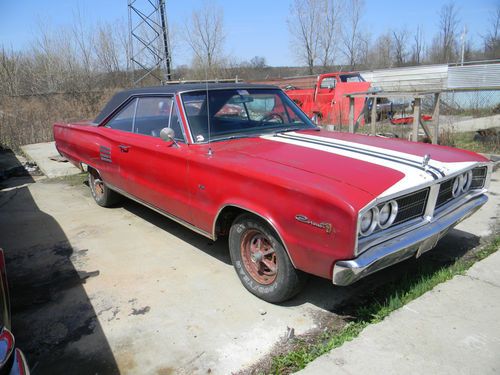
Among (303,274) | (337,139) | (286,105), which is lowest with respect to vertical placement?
(303,274)

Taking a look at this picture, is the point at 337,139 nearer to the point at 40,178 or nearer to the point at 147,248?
the point at 147,248

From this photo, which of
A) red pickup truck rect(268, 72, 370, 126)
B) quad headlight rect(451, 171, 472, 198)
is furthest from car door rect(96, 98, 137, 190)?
red pickup truck rect(268, 72, 370, 126)

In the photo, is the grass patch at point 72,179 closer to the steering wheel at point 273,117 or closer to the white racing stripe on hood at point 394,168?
the steering wheel at point 273,117

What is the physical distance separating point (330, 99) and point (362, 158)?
10.6 meters

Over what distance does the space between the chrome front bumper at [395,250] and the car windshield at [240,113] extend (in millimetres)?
1781

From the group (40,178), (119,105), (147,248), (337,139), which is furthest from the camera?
(40,178)

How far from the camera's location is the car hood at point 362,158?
2740 millimetres

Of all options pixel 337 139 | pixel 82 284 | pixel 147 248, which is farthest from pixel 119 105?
pixel 337 139

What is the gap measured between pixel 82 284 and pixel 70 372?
45.6 inches

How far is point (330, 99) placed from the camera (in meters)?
13.3

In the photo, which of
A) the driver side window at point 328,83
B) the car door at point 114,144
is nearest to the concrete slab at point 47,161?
the car door at point 114,144

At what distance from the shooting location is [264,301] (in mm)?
3244

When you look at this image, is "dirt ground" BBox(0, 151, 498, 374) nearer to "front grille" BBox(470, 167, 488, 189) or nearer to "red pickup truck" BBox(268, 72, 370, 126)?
"front grille" BBox(470, 167, 488, 189)

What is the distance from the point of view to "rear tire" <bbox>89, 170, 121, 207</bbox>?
5488 mm
